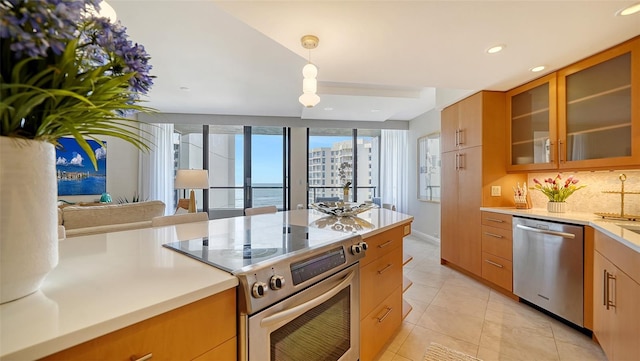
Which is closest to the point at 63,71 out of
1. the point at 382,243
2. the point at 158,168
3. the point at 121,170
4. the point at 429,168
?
the point at 382,243

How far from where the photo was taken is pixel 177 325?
68cm

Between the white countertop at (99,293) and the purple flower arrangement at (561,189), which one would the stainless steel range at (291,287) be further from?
the purple flower arrangement at (561,189)

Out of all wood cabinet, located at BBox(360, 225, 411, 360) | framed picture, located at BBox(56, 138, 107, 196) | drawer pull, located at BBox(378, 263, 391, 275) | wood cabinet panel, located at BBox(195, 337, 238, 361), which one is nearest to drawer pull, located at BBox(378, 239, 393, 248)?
wood cabinet, located at BBox(360, 225, 411, 360)

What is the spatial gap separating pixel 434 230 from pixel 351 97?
286 cm

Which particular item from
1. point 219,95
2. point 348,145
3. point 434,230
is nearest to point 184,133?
point 219,95

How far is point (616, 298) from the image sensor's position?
1.49m

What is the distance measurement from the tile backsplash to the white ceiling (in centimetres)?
100

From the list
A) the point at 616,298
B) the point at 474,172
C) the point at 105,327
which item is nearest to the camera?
the point at 105,327

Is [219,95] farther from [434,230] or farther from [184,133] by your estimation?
[434,230]

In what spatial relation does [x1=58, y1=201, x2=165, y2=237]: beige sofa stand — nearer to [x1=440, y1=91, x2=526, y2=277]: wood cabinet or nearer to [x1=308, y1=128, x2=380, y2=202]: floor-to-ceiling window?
[x1=440, y1=91, x2=526, y2=277]: wood cabinet

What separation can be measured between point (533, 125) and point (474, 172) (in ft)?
2.25

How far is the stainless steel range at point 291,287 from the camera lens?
840 mm

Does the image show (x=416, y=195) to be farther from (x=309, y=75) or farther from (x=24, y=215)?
(x=24, y=215)

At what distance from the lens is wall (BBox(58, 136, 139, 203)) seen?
5207mm
